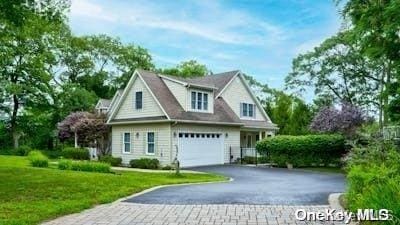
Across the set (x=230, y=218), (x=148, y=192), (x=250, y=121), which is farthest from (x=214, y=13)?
(x=250, y=121)

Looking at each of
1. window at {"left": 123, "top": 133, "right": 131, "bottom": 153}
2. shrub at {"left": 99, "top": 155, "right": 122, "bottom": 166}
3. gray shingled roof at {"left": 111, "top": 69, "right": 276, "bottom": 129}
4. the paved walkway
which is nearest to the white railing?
gray shingled roof at {"left": 111, "top": 69, "right": 276, "bottom": 129}

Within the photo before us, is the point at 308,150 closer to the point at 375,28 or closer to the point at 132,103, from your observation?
Answer: the point at 132,103

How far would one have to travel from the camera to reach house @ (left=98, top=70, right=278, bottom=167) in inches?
1109

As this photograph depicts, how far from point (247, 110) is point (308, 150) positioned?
9294mm

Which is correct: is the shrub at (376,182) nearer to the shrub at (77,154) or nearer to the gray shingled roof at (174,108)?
the gray shingled roof at (174,108)

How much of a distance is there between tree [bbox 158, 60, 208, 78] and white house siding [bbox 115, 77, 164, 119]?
83.4ft

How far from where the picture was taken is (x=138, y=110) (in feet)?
98.6

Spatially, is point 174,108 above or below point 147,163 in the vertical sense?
above

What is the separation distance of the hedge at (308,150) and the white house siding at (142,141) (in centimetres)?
656

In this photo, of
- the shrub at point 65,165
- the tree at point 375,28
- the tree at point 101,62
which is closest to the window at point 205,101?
the shrub at point 65,165

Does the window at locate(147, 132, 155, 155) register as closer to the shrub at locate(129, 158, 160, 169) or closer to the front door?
the shrub at locate(129, 158, 160, 169)

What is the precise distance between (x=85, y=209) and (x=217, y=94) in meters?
24.0

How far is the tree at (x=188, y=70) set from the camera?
2242 inches

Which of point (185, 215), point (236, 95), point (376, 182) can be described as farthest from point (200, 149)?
point (376, 182)
